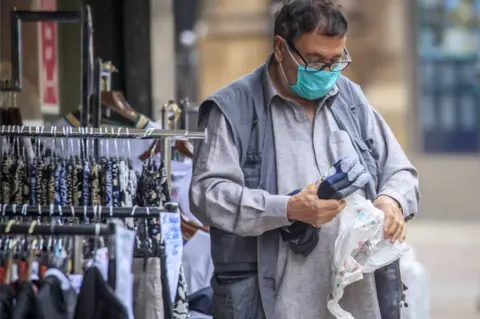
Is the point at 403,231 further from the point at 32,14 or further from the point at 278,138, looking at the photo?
the point at 32,14

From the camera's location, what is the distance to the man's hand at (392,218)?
3930 mm

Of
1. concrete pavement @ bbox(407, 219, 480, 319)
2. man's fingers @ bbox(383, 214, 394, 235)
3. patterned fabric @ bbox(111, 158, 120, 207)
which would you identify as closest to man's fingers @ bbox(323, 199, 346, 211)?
man's fingers @ bbox(383, 214, 394, 235)

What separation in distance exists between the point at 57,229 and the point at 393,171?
1319mm

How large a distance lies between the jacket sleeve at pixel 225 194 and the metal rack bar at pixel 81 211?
25cm

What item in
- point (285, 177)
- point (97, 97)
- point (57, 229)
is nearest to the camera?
point (57, 229)

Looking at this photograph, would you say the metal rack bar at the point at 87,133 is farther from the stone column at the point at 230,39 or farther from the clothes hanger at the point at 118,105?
the stone column at the point at 230,39

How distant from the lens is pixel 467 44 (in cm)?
1888

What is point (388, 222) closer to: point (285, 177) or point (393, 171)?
point (393, 171)

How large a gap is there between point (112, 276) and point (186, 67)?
14.9 metres

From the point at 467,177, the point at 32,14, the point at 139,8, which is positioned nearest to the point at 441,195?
the point at 467,177

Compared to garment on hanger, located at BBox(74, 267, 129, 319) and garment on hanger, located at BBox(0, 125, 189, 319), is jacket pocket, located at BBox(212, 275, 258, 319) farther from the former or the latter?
garment on hanger, located at BBox(74, 267, 129, 319)

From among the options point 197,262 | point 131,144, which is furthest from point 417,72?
point 131,144

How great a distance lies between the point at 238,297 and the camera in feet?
13.0

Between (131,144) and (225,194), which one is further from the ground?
(131,144)
